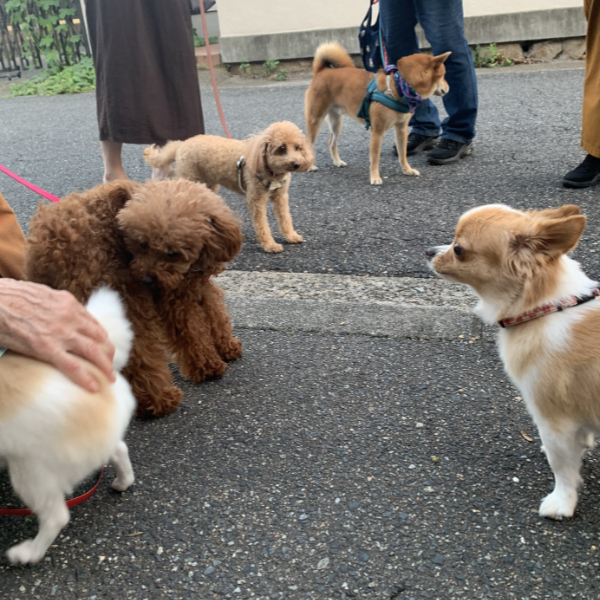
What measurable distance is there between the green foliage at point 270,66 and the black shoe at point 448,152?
509 cm

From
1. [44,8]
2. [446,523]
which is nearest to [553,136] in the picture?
[446,523]

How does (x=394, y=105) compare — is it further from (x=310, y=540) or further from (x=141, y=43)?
(x=310, y=540)

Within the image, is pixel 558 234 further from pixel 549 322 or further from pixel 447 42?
pixel 447 42

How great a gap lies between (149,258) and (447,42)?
3712 mm

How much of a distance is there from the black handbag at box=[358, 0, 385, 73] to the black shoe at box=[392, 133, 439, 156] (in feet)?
2.35

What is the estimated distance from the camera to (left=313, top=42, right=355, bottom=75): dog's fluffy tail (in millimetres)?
5449

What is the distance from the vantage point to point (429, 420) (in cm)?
222

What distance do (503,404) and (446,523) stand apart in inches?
26.1

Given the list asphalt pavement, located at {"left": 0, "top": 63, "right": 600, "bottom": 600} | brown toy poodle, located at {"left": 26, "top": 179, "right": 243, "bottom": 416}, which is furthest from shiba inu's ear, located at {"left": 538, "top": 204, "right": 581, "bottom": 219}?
brown toy poodle, located at {"left": 26, "top": 179, "right": 243, "bottom": 416}

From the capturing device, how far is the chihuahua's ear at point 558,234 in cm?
157

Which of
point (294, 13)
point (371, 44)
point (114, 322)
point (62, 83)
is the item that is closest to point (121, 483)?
point (114, 322)

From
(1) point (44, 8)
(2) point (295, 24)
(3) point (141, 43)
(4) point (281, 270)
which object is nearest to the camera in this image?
(4) point (281, 270)

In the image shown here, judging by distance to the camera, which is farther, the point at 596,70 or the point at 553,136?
the point at 553,136

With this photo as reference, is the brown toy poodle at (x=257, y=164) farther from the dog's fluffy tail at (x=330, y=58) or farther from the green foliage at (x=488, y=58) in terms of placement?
the green foliage at (x=488, y=58)
